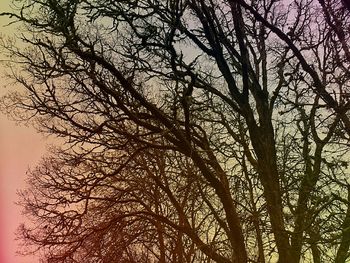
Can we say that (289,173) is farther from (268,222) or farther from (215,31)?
(215,31)

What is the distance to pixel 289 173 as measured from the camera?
11.3m

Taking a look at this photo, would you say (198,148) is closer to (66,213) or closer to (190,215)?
(66,213)

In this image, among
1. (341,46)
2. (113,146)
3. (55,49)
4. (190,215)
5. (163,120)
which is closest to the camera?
(341,46)

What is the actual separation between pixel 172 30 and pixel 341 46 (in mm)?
2959

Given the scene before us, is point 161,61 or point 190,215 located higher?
point 161,61

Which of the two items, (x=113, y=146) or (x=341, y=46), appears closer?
(x=341, y=46)

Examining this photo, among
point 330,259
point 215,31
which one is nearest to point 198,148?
point 215,31

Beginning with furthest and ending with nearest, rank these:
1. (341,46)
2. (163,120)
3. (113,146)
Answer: (113,146), (163,120), (341,46)

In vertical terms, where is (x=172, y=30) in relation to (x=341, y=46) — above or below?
above

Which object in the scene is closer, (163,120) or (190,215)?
(163,120)

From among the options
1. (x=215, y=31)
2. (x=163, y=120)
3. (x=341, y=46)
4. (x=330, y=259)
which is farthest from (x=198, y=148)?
(x=341, y=46)

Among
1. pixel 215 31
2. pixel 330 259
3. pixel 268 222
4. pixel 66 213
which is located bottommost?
pixel 330 259

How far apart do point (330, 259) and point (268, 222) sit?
47.2 inches

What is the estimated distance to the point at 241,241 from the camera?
1061cm
